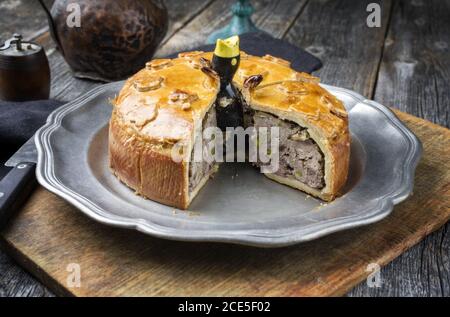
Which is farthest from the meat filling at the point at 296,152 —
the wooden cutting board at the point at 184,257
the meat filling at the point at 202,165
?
the wooden cutting board at the point at 184,257

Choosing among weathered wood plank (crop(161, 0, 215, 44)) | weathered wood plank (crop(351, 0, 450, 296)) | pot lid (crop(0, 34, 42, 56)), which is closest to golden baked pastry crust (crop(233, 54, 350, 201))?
weathered wood plank (crop(351, 0, 450, 296))

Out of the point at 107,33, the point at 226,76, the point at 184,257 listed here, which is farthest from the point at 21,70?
the point at 184,257

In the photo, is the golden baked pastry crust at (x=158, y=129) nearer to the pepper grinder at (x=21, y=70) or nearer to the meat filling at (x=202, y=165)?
the meat filling at (x=202, y=165)

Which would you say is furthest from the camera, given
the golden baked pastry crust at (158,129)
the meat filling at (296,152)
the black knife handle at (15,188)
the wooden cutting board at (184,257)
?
the meat filling at (296,152)

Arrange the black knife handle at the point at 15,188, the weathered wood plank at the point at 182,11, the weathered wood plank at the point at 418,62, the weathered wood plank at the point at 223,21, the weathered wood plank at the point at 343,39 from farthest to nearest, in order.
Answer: the weathered wood plank at the point at 182,11 < the weathered wood plank at the point at 223,21 < the weathered wood plank at the point at 343,39 < the weathered wood plank at the point at 418,62 < the black knife handle at the point at 15,188
